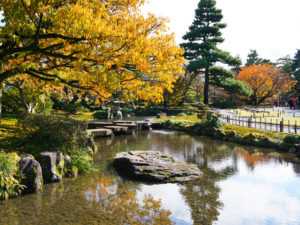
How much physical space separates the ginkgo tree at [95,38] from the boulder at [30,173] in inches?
117

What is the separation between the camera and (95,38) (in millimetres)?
7641

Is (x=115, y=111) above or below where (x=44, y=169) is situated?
above

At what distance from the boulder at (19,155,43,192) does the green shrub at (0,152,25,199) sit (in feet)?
0.71

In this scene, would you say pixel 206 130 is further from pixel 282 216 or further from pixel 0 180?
pixel 0 180

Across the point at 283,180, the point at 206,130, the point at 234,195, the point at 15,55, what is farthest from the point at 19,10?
the point at 206,130

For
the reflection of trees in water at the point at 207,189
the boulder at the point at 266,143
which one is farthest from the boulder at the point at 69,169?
the boulder at the point at 266,143

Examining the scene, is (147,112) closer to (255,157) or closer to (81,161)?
(255,157)

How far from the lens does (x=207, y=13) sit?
156 ft

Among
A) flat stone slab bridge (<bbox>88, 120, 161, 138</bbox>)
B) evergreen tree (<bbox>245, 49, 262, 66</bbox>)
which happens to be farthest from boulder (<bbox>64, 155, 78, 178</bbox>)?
evergreen tree (<bbox>245, 49, 262, 66</bbox>)

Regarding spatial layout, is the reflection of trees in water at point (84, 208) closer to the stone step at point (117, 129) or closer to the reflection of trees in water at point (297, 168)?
the reflection of trees in water at point (297, 168)

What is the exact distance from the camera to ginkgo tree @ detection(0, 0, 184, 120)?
270 inches

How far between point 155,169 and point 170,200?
2474 mm

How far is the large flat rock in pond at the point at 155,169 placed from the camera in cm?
990

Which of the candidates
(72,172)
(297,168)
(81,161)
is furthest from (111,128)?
(297,168)
